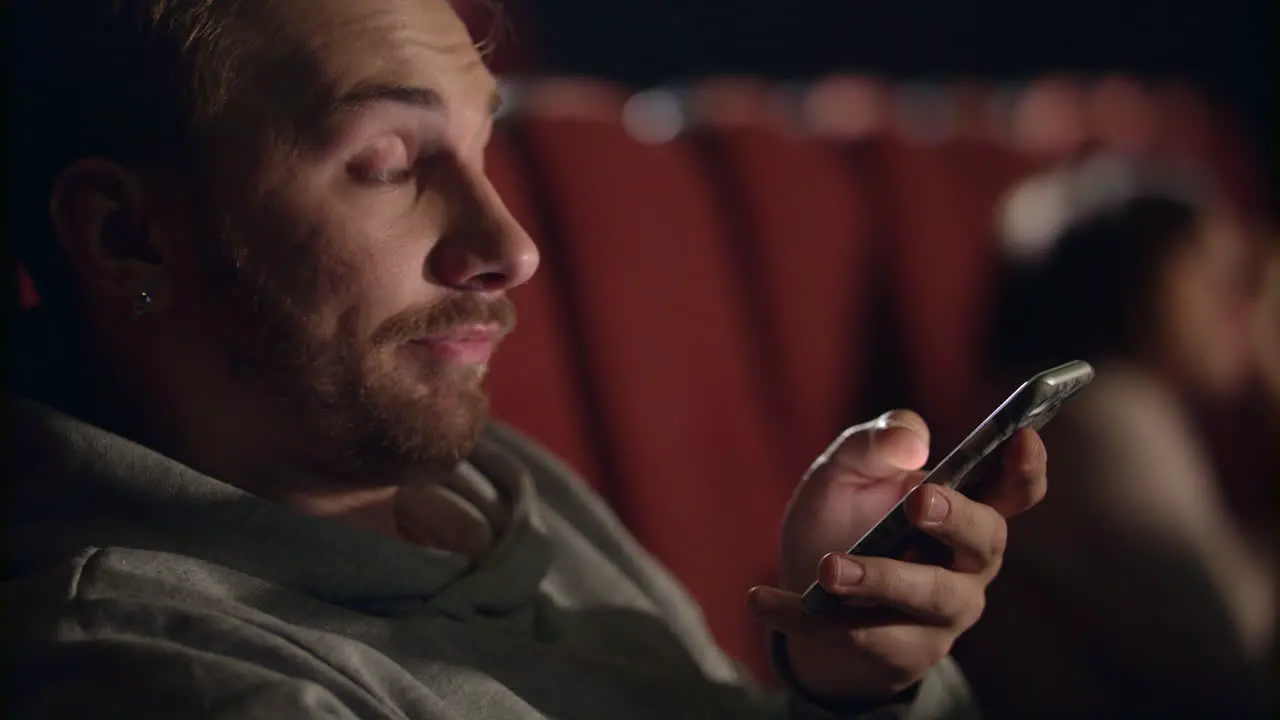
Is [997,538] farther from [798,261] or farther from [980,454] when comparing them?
[798,261]

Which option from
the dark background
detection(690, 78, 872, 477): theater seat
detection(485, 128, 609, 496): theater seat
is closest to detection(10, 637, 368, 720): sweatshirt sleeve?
detection(485, 128, 609, 496): theater seat

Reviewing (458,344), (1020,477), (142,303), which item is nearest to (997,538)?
(1020,477)

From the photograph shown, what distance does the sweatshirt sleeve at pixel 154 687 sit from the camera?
39 cm

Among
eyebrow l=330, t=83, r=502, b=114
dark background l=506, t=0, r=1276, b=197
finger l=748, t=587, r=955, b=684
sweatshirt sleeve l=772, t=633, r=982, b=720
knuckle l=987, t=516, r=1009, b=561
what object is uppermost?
dark background l=506, t=0, r=1276, b=197

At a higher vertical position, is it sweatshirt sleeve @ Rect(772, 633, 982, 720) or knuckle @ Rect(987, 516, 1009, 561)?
A: knuckle @ Rect(987, 516, 1009, 561)

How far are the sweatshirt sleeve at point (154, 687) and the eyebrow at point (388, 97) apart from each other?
0.74 ft

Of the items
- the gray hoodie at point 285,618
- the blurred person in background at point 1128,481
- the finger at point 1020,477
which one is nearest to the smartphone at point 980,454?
the finger at point 1020,477

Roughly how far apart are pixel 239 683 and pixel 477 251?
195 millimetres

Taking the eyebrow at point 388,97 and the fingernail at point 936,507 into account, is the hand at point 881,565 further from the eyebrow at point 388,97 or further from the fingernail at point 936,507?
the eyebrow at point 388,97

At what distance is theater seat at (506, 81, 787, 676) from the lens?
0.94m

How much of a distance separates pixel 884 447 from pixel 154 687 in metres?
0.30

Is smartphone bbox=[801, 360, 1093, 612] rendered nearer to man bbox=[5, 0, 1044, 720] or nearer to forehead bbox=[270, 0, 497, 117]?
man bbox=[5, 0, 1044, 720]

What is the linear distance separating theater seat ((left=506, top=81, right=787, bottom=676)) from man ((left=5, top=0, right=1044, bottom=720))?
1.29 feet

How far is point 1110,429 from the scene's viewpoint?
1.00 m
